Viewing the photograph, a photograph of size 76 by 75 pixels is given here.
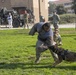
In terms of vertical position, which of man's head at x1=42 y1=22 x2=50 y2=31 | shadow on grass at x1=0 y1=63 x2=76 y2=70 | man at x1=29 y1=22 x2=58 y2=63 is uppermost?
man's head at x1=42 y1=22 x2=50 y2=31

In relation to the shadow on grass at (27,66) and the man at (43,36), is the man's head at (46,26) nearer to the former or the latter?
the man at (43,36)

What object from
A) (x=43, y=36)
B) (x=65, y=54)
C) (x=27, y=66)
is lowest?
(x=27, y=66)

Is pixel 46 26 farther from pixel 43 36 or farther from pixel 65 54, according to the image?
pixel 65 54

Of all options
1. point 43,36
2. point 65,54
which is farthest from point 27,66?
point 65,54

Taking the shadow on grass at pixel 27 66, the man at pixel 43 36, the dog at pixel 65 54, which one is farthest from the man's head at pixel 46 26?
the shadow on grass at pixel 27 66

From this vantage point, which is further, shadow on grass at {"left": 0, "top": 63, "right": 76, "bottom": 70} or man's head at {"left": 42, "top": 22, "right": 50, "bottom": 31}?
shadow on grass at {"left": 0, "top": 63, "right": 76, "bottom": 70}

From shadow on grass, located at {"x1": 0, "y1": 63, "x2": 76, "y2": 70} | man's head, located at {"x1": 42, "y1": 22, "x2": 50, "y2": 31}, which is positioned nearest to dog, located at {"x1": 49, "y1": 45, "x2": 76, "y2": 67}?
shadow on grass, located at {"x1": 0, "y1": 63, "x2": 76, "y2": 70}

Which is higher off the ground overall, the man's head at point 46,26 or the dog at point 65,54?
the man's head at point 46,26

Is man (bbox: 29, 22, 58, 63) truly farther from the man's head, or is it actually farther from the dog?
the dog

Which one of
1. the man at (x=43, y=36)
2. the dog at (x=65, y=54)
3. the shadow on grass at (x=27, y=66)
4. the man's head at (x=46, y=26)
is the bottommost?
the shadow on grass at (x=27, y=66)

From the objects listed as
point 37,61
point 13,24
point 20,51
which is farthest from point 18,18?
point 37,61

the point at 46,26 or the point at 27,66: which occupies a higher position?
the point at 46,26

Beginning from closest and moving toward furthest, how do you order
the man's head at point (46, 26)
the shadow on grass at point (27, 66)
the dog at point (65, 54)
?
the dog at point (65, 54)
the man's head at point (46, 26)
the shadow on grass at point (27, 66)

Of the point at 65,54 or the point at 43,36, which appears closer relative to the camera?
the point at 65,54
